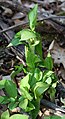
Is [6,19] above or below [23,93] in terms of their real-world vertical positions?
above

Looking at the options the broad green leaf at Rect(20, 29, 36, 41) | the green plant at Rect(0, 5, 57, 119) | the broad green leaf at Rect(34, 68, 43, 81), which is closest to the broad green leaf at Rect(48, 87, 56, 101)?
the green plant at Rect(0, 5, 57, 119)

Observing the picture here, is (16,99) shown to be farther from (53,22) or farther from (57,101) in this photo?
(53,22)

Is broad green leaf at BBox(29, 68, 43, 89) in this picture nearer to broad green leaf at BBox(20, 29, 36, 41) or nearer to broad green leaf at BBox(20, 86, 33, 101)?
broad green leaf at BBox(20, 86, 33, 101)

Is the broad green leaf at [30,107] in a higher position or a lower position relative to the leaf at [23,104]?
lower

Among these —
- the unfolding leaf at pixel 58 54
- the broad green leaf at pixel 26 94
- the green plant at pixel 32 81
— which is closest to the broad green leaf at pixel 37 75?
the green plant at pixel 32 81

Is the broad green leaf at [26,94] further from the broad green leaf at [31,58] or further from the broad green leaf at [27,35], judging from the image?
the broad green leaf at [27,35]

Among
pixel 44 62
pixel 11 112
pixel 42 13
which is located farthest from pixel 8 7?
pixel 11 112

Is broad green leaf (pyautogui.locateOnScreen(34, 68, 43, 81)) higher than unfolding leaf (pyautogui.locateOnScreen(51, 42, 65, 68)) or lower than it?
higher

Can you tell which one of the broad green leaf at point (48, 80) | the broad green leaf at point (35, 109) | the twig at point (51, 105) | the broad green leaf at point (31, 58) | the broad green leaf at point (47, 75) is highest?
the broad green leaf at point (31, 58)

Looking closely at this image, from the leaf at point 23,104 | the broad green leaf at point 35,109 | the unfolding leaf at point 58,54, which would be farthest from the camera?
the unfolding leaf at point 58,54
